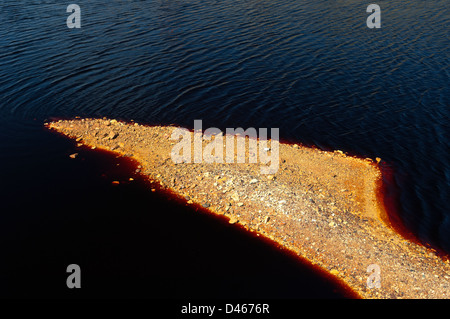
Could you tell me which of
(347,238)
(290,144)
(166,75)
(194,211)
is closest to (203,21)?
(166,75)

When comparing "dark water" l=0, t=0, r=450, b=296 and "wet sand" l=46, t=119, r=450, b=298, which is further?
"dark water" l=0, t=0, r=450, b=296

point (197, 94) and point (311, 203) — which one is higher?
point (197, 94)

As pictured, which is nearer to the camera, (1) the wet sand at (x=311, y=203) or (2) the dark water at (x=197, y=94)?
(1) the wet sand at (x=311, y=203)

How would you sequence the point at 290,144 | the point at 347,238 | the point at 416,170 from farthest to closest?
the point at 290,144 < the point at 416,170 < the point at 347,238

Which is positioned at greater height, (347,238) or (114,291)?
(347,238)
